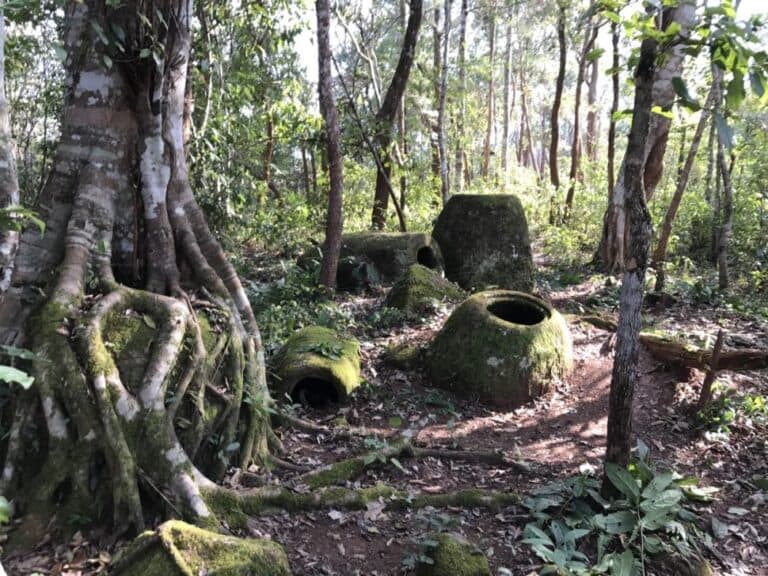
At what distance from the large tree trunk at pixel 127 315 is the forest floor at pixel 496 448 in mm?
404

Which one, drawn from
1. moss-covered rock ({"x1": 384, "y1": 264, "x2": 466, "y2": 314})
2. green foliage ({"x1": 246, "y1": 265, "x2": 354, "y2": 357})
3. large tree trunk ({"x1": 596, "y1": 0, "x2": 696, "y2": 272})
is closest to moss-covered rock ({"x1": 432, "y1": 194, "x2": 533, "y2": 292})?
moss-covered rock ({"x1": 384, "y1": 264, "x2": 466, "y2": 314})

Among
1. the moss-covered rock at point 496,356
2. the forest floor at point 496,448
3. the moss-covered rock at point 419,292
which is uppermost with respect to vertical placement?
the moss-covered rock at point 419,292

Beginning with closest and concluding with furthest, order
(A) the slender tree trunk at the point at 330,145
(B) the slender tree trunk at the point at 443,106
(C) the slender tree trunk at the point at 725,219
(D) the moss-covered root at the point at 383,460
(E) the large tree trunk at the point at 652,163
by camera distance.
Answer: (D) the moss-covered root at the point at 383,460 → (A) the slender tree trunk at the point at 330,145 → (C) the slender tree trunk at the point at 725,219 → (E) the large tree trunk at the point at 652,163 → (B) the slender tree trunk at the point at 443,106

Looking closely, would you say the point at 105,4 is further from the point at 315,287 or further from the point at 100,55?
the point at 315,287

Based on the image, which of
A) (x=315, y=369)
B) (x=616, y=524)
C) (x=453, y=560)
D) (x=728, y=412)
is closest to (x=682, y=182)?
(x=728, y=412)

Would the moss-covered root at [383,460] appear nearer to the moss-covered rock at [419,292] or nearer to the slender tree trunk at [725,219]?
the moss-covered rock at [419,292]

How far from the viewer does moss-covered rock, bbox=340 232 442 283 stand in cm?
1042

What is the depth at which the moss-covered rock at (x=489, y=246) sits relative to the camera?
1055 centimetres

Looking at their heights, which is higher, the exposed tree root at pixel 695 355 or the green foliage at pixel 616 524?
the exposed tree root at pixel 695 355

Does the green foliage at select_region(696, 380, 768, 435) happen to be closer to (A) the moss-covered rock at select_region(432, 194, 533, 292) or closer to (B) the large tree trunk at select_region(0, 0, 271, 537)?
(B) the large tree trunk at select_region(0, 0, 271, 537)

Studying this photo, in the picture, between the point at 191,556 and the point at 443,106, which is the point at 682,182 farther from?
the point at 191,556

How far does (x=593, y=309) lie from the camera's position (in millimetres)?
9281

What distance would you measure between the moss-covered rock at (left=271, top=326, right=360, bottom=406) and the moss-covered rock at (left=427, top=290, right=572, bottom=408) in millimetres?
1082

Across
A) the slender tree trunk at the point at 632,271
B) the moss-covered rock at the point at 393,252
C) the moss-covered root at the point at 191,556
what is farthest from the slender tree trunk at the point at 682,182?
the moss-covered root at the point at 191,556
